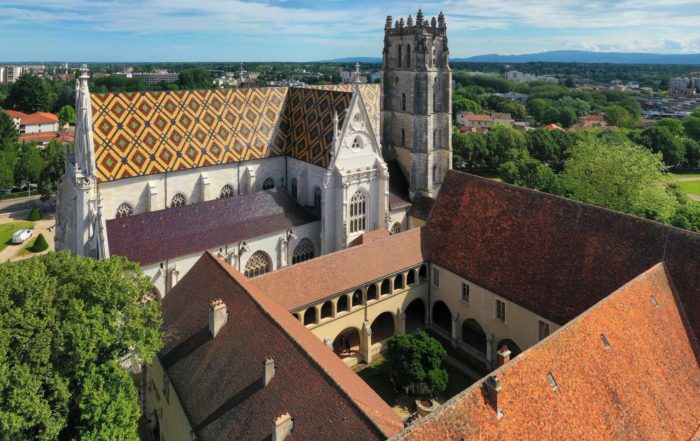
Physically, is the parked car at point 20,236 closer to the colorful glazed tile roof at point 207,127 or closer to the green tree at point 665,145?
the colorful glazed tile roof at point 207,127

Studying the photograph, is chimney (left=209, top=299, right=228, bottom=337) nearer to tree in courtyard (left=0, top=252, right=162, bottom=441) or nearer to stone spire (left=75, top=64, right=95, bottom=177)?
tree in courtyard (left=0, top=252, right=162, bottom=441)

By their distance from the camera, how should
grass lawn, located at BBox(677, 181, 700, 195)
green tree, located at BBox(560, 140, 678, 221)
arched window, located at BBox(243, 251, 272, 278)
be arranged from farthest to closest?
grass lawn, located at BBox(677, 181, 700, 195), green tree, located at BBox(560, 140, 678, 221), arched window, located at BBox(243, 251, 272, 278)

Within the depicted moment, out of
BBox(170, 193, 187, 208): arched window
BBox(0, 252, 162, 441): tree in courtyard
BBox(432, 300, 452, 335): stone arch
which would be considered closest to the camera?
BBox(0, 252, 162, 441): tree in courtyard

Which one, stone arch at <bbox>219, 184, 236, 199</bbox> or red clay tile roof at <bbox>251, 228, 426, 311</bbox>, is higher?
stone arch at <bbox>219, 184, 236, 199</bbox>

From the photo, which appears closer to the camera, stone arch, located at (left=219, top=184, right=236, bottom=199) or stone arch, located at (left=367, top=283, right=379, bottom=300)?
stone arch, located at (left=367, top=283, right=379, bottom=300)

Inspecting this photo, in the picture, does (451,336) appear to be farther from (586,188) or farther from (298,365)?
(586,188)

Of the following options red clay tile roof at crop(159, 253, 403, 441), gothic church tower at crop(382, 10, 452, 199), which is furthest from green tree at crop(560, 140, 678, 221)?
red clay tile roof at crop(159, 253, 403, 441)
